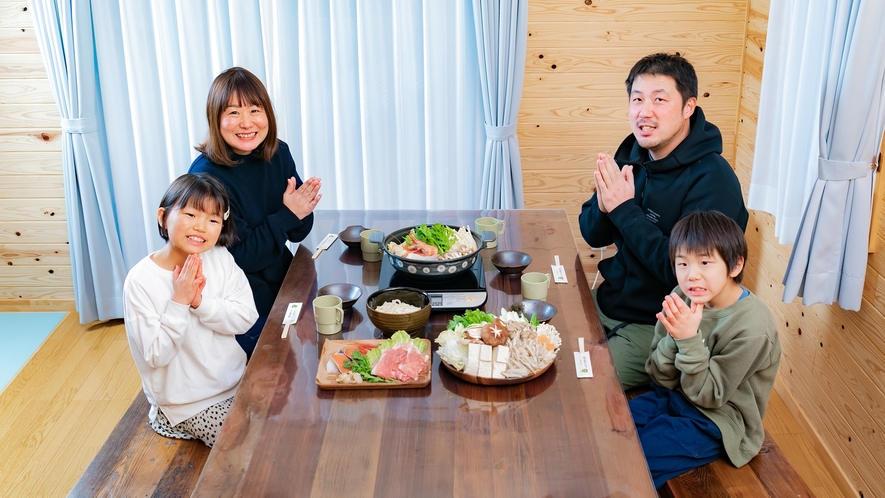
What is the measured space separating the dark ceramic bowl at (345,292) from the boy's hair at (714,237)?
87cm

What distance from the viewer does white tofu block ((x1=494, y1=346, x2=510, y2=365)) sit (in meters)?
1.75

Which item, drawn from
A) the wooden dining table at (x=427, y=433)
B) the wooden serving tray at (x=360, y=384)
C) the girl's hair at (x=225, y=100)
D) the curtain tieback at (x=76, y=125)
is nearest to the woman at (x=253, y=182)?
the girl's hair at (x=225, y=100)

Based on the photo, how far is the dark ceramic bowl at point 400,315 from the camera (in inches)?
75.5

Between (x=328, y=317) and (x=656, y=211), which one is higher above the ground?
(x=656, y=211)

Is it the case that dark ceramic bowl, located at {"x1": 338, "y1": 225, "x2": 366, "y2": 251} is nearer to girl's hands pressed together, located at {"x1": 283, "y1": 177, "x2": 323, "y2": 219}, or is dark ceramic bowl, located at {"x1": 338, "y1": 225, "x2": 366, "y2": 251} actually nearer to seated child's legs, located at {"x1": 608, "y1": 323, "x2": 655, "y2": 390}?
girl's hands pressed together, located at {"x1": 283, "y1": 177, "x2": 323, "y2": 219}

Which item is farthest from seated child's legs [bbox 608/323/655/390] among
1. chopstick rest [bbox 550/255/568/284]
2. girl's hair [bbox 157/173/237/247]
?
girl's hair [bbox 157/173/237/247]

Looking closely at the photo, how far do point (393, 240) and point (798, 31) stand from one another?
156 centimetres

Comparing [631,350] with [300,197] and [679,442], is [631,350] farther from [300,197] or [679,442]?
[300,197]

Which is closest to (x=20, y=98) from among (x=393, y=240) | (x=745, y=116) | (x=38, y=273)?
(x=38, y=273)

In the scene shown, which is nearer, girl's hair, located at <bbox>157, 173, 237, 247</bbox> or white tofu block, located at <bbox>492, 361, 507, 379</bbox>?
white tofu block, located at <bbox>492, 361, 507, 379</bbox>

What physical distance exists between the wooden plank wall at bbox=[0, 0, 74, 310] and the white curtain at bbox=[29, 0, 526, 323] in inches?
7.5

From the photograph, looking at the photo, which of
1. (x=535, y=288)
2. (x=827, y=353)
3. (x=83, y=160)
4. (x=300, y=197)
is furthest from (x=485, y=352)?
(x=83, y=160)

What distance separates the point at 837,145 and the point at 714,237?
695 mm

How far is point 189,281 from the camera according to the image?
2.03 metres
